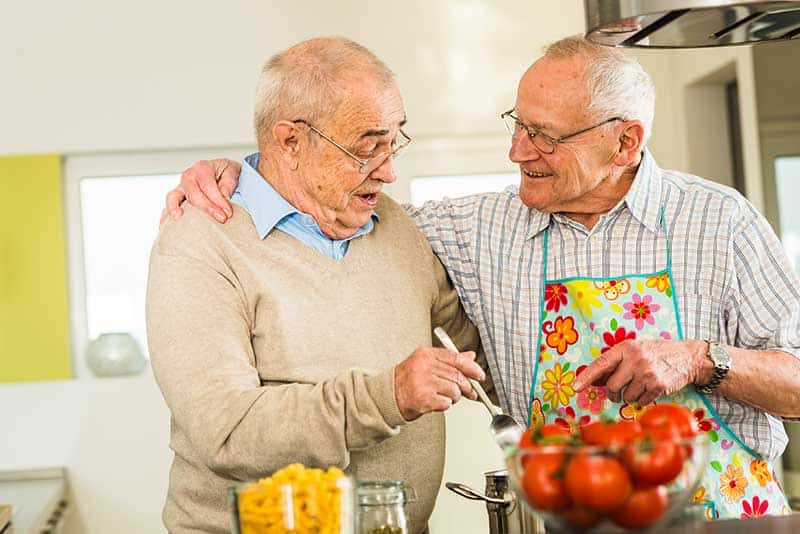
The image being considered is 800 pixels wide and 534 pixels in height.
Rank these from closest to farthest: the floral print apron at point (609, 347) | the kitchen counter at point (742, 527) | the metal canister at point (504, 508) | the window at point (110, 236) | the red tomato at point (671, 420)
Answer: the red tomato at point (671, 420), the kitchen counter at point (742, 527), the metal canister at point (504, 508), the floral print apron at point (609, 347), the window at point (110, 236)

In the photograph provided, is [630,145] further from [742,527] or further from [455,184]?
[455,184]

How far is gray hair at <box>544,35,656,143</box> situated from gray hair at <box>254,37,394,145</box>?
376 millimetres

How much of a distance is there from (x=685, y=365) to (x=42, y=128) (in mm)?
3253

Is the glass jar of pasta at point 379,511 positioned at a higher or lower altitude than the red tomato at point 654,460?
lower

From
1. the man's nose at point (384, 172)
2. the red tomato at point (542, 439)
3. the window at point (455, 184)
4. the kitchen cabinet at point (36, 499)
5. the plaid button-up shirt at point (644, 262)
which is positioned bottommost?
the kitchen cabinet at point (36, 499)

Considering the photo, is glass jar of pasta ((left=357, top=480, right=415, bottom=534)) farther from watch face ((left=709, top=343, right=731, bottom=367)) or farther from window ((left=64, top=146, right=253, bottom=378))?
window ((left=64, top=146, right=253, bottom=378))

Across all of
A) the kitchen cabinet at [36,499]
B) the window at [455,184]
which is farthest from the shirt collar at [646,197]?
the window at [455,184]

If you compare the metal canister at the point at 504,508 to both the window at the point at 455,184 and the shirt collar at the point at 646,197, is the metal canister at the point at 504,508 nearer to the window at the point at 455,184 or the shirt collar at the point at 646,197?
the shirt collar at the point at 646,197

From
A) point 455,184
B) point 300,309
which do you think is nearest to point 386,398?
point 300,309

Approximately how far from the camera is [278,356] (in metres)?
1.88

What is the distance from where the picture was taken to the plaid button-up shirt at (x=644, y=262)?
203 cm

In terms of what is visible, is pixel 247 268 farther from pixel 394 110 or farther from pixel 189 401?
pixel 394 110

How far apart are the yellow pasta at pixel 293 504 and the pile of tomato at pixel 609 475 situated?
234 mm

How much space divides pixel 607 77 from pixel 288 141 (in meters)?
0.62
